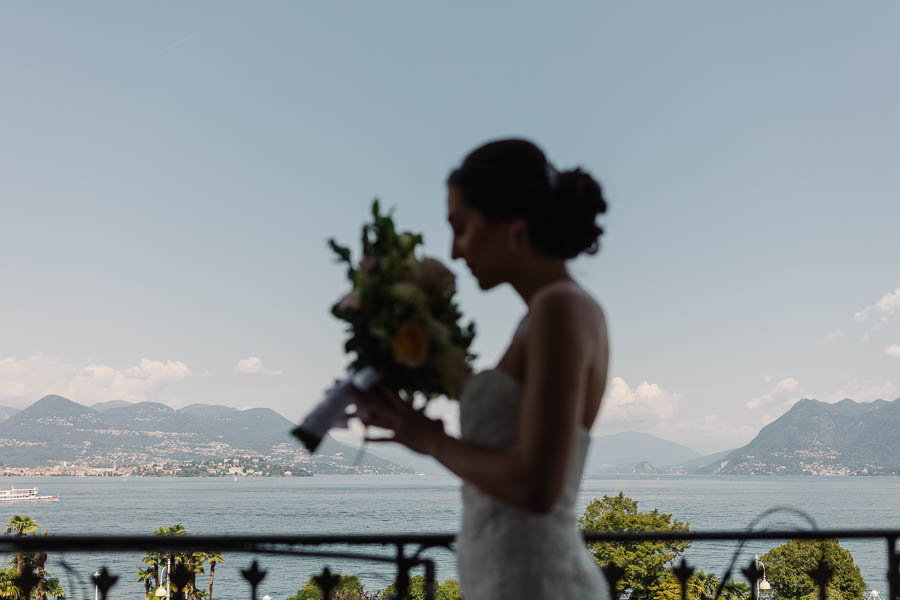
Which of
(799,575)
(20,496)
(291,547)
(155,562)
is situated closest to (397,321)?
(291,547)

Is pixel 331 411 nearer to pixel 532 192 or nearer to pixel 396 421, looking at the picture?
pixel 396 421

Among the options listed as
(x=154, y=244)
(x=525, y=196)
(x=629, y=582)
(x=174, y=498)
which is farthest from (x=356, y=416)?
(x=154, y=244)

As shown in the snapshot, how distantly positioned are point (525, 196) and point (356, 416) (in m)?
0.52

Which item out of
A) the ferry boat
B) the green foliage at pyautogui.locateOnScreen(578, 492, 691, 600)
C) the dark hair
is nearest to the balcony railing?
the dark hair

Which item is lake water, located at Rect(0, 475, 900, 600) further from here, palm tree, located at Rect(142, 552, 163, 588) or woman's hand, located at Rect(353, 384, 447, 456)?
woman's hand, located at Rect(353, 384, 447, 456)

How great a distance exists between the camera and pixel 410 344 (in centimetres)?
132

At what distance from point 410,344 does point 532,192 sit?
0.37m

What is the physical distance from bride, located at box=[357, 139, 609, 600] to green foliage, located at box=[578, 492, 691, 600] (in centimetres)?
4878

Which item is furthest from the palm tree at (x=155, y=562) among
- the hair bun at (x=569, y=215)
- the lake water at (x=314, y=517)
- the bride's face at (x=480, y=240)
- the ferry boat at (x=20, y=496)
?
the ferry boat at (x=20, y=496)

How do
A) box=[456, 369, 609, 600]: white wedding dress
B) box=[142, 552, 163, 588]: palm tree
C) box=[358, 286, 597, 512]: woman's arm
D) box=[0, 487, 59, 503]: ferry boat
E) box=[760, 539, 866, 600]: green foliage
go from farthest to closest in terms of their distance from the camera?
box=[0, 487, 59, 503]: ferry boat → box=[760, 539, 866, 600]: green foliage → box=[142, 552, 163, 588]: palm tree → box=[456, 369, 609, 600]: white wedding dress → box=[358, 286, 597, 512]: woman's arm

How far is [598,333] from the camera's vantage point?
51.7 inches

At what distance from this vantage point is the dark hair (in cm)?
134

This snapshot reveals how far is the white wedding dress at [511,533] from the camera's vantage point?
1307mm

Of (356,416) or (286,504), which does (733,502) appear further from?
(356,416)
